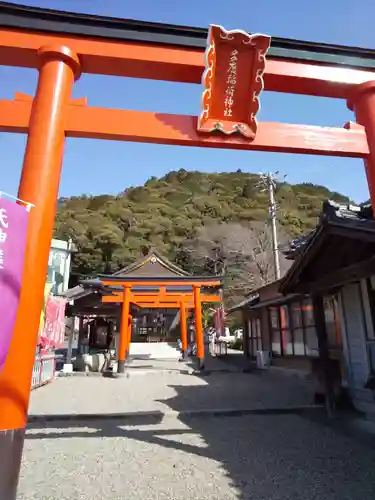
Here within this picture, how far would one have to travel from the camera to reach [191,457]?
4.73m

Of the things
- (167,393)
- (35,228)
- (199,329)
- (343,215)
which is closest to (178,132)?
(35,228)

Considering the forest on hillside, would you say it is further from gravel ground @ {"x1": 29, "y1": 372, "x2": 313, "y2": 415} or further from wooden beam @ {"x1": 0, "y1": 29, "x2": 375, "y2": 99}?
wooden beam @ {"x1": 0, "y1": 29, "x2": 375, "y2": 99}

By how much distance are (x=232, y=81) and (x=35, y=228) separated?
9.66 ft

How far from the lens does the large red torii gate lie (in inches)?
128

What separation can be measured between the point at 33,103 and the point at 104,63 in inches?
41.4

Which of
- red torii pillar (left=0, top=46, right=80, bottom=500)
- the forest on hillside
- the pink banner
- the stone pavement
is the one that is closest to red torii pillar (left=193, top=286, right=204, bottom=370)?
the pink banner

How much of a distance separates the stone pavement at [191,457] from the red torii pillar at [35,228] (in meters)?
1.54

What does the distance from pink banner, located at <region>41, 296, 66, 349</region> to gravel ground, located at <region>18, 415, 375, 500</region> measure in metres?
3.99

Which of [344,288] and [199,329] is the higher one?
[344,288]

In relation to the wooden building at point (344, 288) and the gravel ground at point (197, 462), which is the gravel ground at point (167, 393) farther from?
the gravel ground at point (197, 462)

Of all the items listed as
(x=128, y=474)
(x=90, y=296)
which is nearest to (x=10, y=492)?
(x=128, y=474)

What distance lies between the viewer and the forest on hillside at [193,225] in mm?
36438

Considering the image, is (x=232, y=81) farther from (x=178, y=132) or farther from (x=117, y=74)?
(x=117, y=74)

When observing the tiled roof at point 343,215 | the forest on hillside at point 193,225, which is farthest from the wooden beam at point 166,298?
the tiled roof at point 343,215
